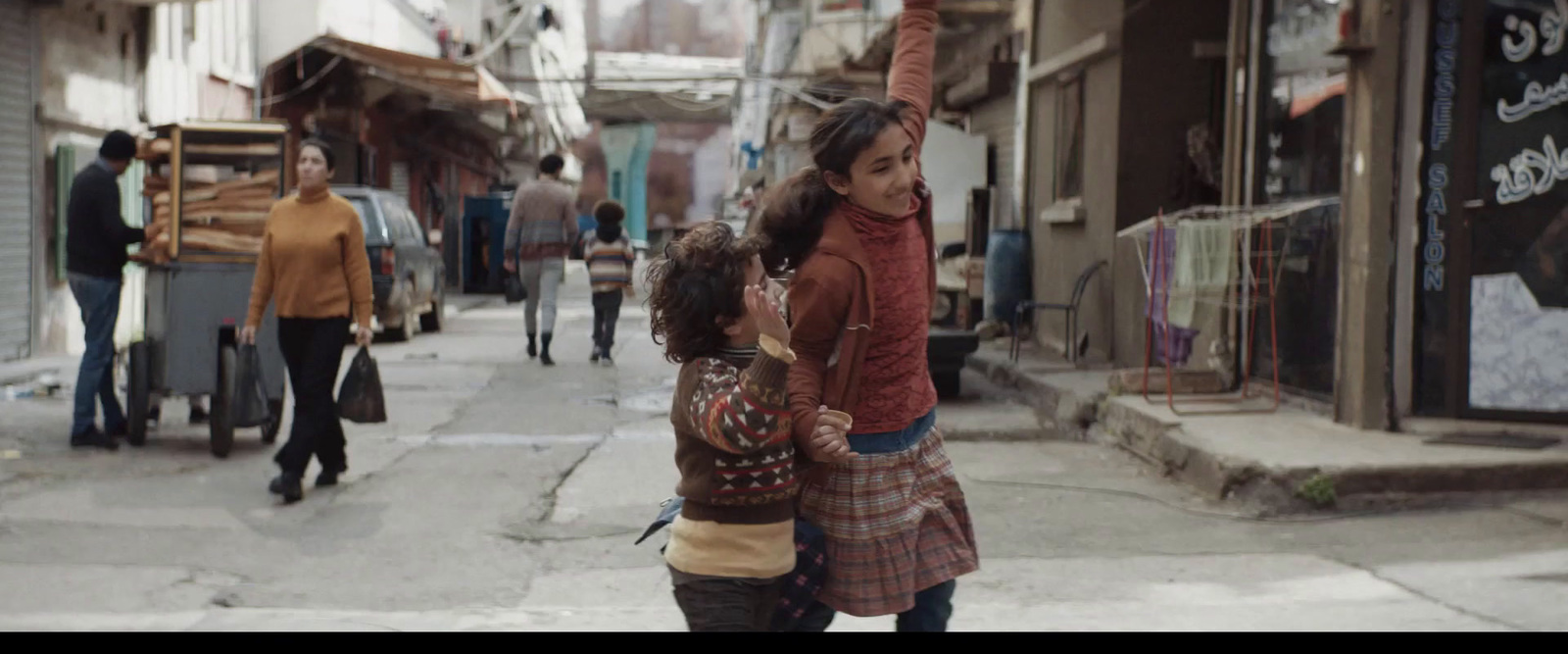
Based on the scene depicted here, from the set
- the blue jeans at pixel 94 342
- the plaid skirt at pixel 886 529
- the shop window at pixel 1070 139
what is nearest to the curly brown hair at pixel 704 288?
the plaid skirt at pixel 886 529

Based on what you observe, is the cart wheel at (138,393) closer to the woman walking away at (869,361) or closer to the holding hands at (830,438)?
the woman walking away at (869,361)

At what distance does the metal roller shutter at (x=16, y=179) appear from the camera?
43.0 ft

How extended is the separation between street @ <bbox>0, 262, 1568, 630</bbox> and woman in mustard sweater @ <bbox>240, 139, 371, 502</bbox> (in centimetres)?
36

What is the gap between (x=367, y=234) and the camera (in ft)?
50.4

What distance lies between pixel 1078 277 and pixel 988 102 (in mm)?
5538

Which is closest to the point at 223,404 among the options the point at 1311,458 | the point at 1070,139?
the point at 1311,458

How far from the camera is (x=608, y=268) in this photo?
13594 millimetres

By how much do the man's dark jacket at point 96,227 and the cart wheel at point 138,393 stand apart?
0.50 metres

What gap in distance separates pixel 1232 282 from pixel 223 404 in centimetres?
549

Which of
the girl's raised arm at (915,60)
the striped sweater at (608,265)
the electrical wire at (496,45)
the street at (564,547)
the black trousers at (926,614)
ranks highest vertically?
the electrical wire at (496,45)

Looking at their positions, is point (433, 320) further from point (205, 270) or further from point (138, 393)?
point (205, 270)

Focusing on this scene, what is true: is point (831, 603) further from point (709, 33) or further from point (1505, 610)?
point (709, 33)

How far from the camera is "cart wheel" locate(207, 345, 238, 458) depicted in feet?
26.9
